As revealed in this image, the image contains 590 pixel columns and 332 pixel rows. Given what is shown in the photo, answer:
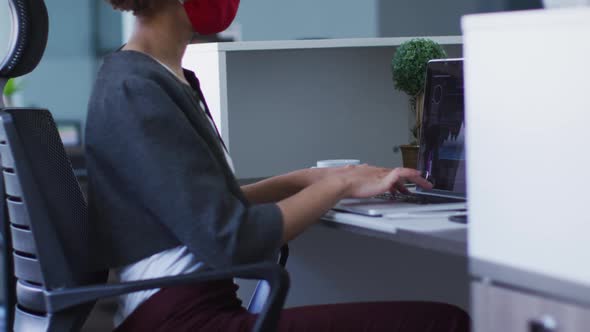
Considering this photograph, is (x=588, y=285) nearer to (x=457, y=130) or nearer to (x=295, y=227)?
(x=295, y=227)

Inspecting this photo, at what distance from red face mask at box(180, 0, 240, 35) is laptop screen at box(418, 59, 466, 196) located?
49 cm

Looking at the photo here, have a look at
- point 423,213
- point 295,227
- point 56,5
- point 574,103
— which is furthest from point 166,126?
point 56,5

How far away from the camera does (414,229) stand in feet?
5.05

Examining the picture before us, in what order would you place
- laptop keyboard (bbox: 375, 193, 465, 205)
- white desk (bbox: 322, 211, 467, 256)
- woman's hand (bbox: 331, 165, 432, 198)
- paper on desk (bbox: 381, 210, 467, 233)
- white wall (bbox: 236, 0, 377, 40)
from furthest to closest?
white wall (bbox: 236, 0, 377, 40) → laptop keyboard (bbox: 375, 193, 465, 205) → woman's hand (bbox: 331, 165, 432, 198) → paper on desk (bbox: 381, 210, 467, 233) → white desk (bbox: 322, 211, 467, 256)

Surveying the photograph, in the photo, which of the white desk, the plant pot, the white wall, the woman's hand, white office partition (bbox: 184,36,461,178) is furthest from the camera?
the white wall

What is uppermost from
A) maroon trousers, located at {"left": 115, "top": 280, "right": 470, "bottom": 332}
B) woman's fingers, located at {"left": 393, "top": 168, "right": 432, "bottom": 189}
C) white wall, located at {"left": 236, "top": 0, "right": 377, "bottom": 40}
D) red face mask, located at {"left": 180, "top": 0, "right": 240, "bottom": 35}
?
white wall, located at {"left": 236, "top": 0, "right": 377, "bottom": 40}

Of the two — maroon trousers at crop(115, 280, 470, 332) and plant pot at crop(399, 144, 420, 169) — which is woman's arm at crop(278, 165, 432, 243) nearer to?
maroon trousers at crop(115, 280, 470, 332)

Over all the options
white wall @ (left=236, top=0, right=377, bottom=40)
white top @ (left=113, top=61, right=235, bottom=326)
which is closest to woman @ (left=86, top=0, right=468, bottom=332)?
white top @ (left=113, top=61, right=235, bottom=326)

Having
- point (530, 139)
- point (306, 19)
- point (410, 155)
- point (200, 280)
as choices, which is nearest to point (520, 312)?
point (530, 139)

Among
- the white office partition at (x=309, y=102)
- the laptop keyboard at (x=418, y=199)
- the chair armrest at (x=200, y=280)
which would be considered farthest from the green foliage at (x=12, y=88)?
the chair armrest at (x=200, y=280)

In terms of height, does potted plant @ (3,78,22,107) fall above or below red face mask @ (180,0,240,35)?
below

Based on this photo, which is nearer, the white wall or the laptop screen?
the laptop screen

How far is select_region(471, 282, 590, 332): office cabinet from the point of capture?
1.12 metres

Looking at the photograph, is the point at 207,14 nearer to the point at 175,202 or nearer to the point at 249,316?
the point at 175,202
